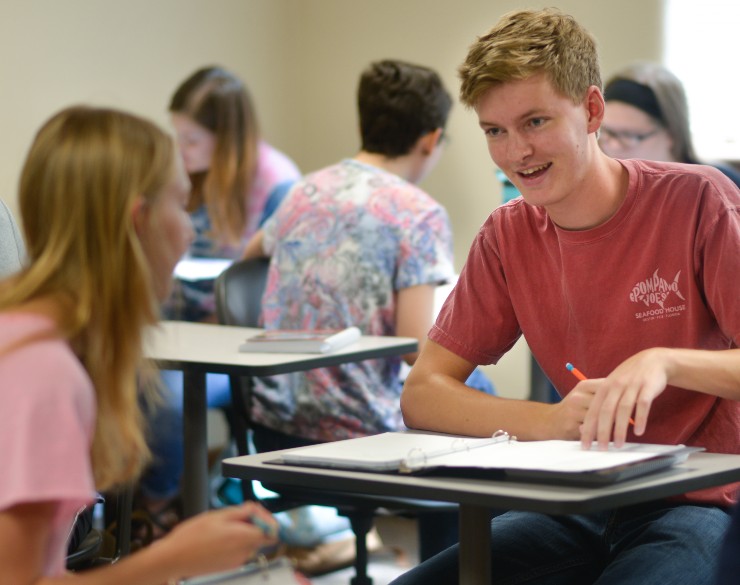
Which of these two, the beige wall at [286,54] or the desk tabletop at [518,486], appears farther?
the beige wall at [286,54]

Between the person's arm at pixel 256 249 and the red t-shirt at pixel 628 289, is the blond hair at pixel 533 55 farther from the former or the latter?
the person's arm at pixel 256 249

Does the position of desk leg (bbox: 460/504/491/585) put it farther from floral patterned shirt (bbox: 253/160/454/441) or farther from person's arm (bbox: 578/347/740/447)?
floral patterned shirt (bbox: 253/160/454/441)

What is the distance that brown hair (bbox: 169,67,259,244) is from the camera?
13.1ft

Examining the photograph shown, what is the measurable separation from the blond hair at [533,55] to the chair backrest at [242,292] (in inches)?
51.6

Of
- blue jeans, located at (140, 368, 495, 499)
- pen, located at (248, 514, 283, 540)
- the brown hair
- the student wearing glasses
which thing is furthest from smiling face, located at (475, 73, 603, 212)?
the brown hair

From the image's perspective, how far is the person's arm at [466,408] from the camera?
1511mm

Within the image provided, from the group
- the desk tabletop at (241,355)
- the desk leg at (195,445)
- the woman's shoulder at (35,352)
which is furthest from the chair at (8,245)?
the woman's shoulder at (35,352)

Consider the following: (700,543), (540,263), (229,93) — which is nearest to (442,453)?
(700,543)

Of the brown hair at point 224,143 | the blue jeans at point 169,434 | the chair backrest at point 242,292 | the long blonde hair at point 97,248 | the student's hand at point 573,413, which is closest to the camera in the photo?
the long blonde hair at point 97,248

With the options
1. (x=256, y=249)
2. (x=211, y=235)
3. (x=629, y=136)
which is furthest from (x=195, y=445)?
(x=629, y=136)

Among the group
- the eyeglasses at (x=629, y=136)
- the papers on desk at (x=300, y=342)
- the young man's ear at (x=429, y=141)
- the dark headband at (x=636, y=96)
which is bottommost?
the papers on desk at (x=300, y=342)

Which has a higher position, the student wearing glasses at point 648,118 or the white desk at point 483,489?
the student wearing glasses at point 648,118

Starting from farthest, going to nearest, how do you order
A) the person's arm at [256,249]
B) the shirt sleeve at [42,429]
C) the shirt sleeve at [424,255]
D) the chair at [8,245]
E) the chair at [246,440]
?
the person's arm at [256,249], the shirt sleeve at [424,255], the chair at [246,440], the chair at [8,245], the shirt sleeve at [42,429]

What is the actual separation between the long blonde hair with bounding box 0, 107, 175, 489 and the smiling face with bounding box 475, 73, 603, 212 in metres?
0.72
